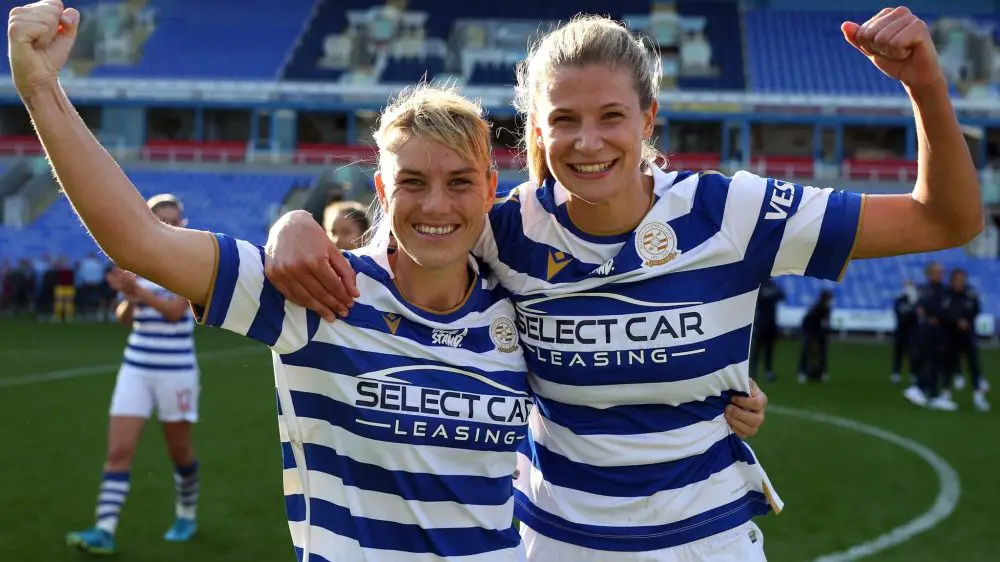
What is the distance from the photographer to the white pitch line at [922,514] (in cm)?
608

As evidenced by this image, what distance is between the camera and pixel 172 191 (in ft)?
95.7

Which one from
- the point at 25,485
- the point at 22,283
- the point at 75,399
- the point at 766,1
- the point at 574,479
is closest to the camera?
the point at 574,479

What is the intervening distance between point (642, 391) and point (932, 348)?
35.2 feet

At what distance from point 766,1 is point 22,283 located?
2588 cm

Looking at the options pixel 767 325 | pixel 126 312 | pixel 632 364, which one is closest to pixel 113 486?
pixel 126 312

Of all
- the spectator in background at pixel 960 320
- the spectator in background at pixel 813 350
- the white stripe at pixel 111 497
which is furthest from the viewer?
the spectator in background at pixel 813 350

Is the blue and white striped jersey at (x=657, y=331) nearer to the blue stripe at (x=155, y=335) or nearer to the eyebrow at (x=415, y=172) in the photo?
the eyebrow at (x=415, y=172)

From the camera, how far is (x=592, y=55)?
2467 millimetres

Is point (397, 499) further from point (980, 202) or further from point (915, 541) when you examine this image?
point (915, 541)

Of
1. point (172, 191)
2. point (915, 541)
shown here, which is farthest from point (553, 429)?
point (172, 191)

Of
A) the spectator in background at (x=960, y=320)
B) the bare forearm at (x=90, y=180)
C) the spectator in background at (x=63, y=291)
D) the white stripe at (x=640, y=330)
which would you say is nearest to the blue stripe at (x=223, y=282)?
the bare forearm at (x=90, y=180)

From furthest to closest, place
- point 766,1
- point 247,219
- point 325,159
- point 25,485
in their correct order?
point 766,1, point 325,159, point 247,219, point 25,485

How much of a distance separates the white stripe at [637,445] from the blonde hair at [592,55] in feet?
2.35

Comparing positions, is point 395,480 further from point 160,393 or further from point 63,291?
point 63,291
